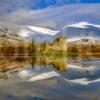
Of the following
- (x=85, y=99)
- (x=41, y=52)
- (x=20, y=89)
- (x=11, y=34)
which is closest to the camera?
(x=85, y=99)

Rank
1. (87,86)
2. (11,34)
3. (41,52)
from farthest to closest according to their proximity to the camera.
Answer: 1. (11,34)
2. (41,52)
3. (87,86)

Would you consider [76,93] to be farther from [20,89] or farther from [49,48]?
[49,48]

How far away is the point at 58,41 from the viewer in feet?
363

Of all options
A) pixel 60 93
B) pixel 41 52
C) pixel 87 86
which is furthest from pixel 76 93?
pixel 41 52

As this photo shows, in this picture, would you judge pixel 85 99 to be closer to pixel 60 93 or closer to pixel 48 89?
pixel 60 93

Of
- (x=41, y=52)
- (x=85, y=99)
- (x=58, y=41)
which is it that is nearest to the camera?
(x=85, y=99)

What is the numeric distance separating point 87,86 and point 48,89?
2.45 m

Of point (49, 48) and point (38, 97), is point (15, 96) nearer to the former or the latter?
point (38, 97)

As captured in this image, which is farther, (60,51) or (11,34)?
(11,34)

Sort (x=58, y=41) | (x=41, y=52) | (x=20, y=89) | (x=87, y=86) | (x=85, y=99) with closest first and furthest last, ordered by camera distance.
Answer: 1. (x=85, y=99)
2. (x=20, y=89)
3. (x=87, y=86)
4. (x=41, y=52)
5. (x=58, y=41)

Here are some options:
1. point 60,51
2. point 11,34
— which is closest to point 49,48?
point 60,51

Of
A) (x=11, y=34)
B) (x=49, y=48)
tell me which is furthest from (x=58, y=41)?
(x=11, y=34)

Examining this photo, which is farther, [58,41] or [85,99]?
[58,41]

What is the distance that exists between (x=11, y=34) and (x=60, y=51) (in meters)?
105
